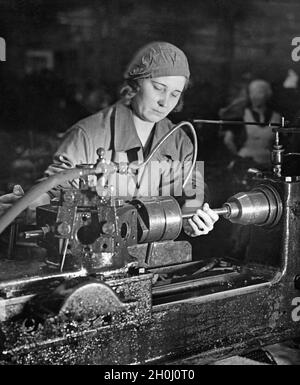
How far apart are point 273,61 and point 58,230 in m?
2.16

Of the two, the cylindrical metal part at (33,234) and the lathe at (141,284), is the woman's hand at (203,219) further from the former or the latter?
the cylindrical metal part at (33,234)

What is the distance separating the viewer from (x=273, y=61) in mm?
3201

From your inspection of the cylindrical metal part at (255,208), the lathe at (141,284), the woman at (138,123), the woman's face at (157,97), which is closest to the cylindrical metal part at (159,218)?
the lathe at (141,284)

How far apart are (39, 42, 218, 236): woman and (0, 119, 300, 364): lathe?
41 centimetres

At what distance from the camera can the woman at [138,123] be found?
2.33 meters

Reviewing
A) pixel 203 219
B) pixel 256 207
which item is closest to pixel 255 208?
pixel 256 207

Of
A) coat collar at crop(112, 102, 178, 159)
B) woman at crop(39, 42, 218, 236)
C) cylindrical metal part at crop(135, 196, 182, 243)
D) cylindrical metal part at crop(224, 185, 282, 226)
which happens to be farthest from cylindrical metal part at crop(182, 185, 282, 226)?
coat collar at crop(112, 102, 178, 159)

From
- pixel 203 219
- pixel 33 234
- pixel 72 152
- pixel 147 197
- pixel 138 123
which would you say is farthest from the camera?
pixel 138 123

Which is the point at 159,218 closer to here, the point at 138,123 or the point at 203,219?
the point at 203,219

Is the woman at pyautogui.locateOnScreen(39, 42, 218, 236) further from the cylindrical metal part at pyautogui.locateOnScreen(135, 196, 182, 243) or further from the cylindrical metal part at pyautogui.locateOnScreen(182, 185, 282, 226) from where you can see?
the cylindrical metal part at pyautogui.locateOnScreen(135, 196, 182, 243)

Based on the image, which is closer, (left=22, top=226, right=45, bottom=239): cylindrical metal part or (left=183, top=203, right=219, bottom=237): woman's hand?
(left=22, top=226, right=45, bottom=239): cylindrical metal part

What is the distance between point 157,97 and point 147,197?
2.16ft

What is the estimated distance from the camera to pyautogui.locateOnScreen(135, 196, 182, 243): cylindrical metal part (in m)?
1.81

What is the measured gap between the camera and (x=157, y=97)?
2.38 m
